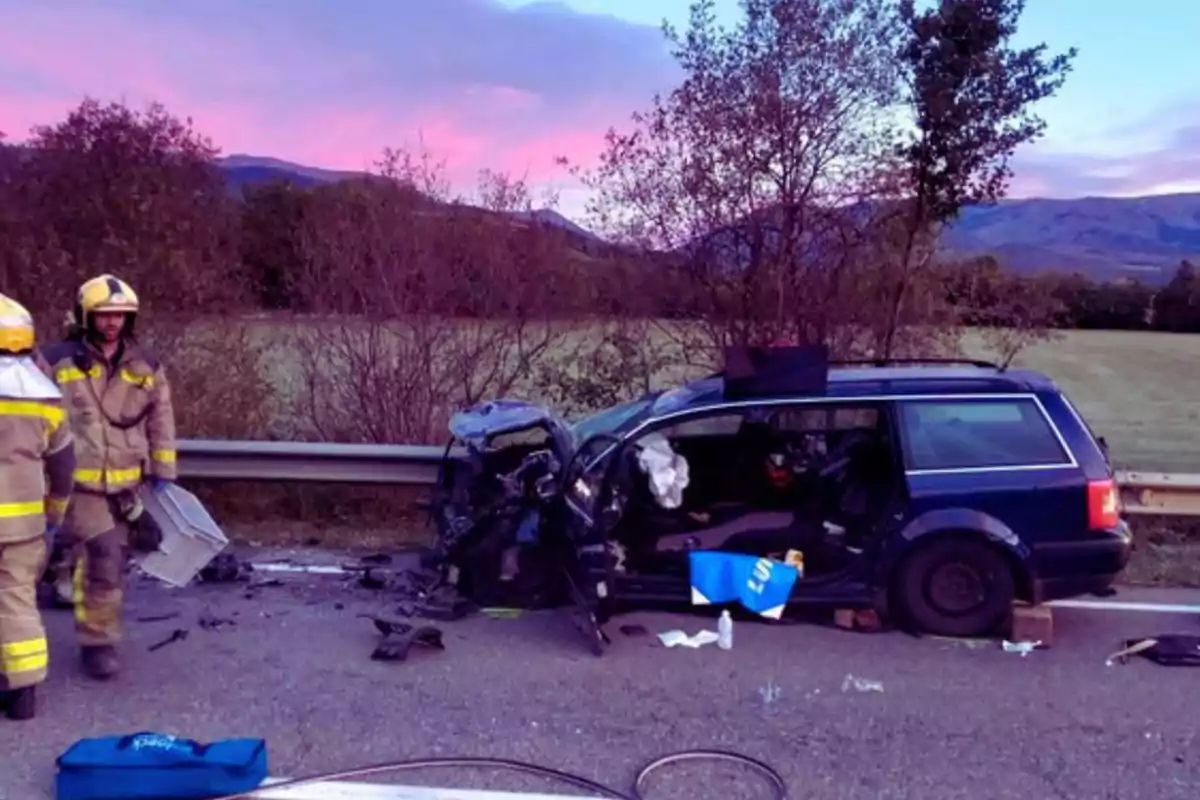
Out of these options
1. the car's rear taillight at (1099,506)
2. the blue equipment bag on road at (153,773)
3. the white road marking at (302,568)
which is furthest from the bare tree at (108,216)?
the car's rear taillight at (1099,506)

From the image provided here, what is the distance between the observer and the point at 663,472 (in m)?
6.62

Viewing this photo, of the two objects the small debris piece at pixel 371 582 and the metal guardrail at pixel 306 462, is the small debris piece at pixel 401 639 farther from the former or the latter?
the metal guardrail at pixel 306 462

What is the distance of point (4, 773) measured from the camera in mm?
4527

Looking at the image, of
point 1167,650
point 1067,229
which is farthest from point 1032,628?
point 1067,229

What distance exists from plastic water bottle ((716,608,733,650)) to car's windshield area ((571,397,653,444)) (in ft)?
4.01

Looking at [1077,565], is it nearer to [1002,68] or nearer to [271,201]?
[1002,68]

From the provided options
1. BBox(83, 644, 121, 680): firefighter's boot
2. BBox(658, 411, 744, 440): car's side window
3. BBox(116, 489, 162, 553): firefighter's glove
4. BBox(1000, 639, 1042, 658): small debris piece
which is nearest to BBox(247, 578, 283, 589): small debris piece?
BBox(116, 489, 162, 553): firefighter's glove

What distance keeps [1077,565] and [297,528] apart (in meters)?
5.26

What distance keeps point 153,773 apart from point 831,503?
3869mm

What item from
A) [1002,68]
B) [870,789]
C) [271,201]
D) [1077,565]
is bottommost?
[870,789]

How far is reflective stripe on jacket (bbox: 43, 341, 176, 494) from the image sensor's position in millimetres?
5828

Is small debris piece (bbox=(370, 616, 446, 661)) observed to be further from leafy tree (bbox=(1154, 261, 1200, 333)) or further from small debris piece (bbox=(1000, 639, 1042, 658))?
leafy tree (bbox=(1154, 261, 1200, 333))

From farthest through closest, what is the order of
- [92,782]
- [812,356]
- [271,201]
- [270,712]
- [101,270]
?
[271,201] < [101,270] < [812,356] < [270,712] < [92,782]

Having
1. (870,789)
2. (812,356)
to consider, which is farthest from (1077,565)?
(870,789)
